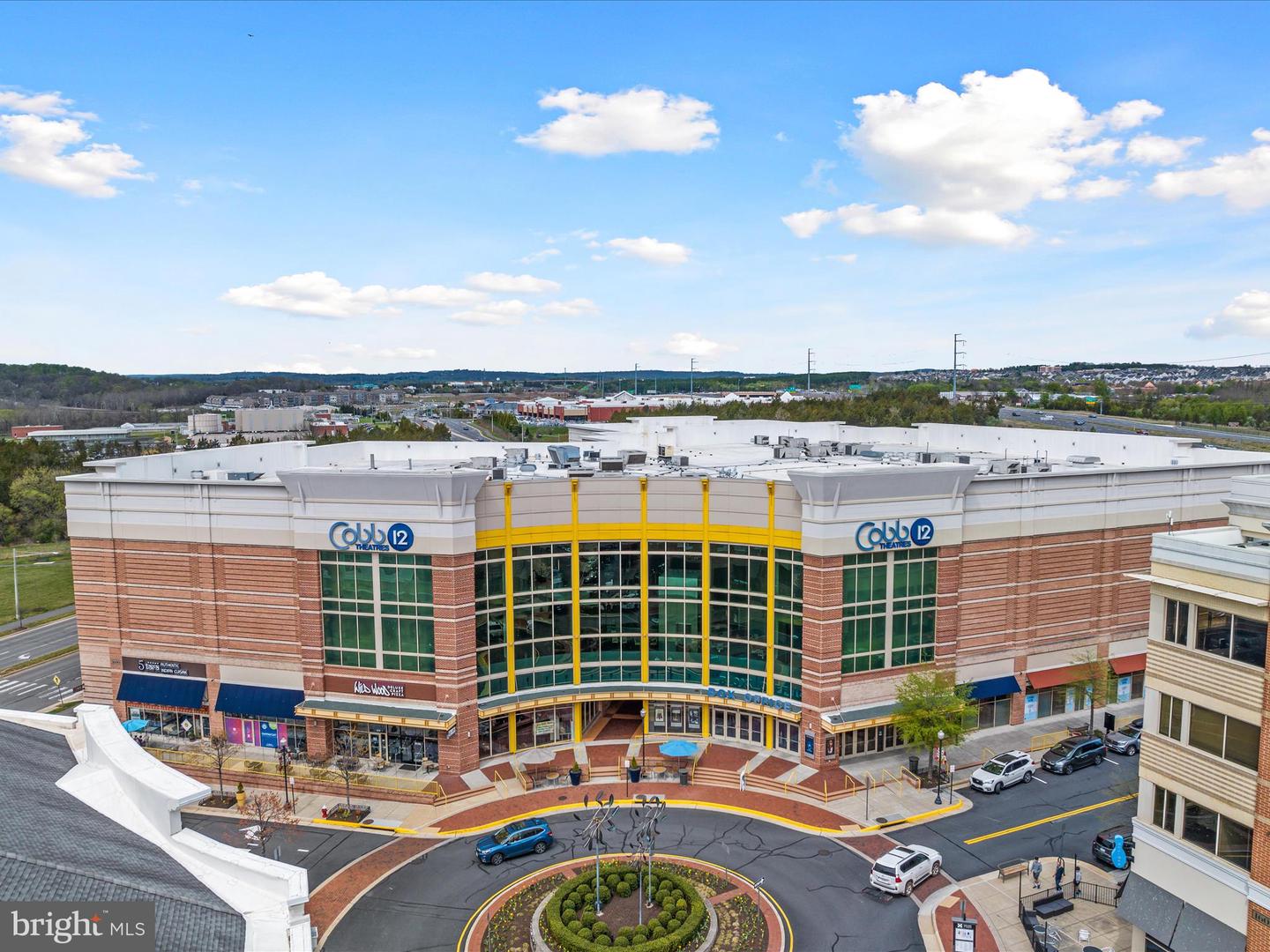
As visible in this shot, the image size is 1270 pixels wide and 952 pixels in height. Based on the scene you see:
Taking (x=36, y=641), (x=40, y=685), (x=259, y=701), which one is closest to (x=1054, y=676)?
(x=259, y=701)

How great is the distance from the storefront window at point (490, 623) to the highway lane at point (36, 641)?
45.3 meters

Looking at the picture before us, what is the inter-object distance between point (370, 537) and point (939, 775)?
33.6 m

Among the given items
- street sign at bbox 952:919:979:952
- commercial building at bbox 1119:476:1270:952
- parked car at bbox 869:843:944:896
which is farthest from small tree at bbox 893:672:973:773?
street sign at bbox 952:919:979:952

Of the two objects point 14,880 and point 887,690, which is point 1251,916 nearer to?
point 887,690

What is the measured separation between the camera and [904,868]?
36.1 metres

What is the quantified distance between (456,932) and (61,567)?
99605mm

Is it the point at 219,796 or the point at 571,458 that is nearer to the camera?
the point at 219,796

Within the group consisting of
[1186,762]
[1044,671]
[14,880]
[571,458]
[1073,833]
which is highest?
[571,458]

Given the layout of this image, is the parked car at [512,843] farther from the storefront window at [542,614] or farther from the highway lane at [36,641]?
the highway lane at [36,641]

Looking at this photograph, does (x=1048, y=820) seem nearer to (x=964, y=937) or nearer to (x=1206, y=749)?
(x=964, y=937)

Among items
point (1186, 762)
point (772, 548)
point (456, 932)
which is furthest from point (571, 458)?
point (1186, 762)

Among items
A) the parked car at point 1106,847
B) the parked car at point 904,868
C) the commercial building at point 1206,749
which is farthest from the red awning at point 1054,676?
the commercial building at point 1206,749

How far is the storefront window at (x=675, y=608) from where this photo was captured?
51.1 meters

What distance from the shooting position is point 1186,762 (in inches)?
1126
